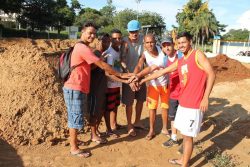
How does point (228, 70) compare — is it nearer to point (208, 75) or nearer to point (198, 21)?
point (208, 75)

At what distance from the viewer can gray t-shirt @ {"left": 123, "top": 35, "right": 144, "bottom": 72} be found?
489 centimetres

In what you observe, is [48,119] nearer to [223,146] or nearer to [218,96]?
[223,146]

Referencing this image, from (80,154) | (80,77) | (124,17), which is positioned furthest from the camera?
(124,17)

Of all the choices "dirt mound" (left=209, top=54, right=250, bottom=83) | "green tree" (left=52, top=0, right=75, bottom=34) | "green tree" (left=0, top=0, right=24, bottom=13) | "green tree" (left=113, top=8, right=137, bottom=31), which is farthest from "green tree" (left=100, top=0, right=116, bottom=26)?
"dirt mound" (left=209, top=54, right=250, bottom=83)

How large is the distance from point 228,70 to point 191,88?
12.9 meters

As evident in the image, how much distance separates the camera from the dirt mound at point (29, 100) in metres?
4.64

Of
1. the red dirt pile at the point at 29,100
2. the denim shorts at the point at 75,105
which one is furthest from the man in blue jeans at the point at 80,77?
the red dirt pile at the point at 29,100

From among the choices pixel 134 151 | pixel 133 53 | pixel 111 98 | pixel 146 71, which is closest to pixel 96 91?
pixel 111 98

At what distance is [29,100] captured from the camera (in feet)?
16.1

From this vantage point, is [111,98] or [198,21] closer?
[111,98]

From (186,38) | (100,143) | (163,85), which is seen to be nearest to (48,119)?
(100,143)

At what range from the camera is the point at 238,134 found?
5.73m

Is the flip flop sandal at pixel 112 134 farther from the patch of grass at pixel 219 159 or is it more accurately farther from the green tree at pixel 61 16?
the green tree at pixel 61 16

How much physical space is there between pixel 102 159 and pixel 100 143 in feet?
1.52
